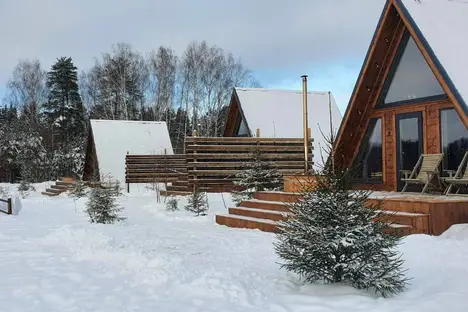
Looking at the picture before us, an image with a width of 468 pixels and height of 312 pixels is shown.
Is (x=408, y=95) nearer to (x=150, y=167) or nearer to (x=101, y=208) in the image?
(x=101, y=208)

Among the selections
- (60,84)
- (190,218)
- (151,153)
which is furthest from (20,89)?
(190,218)

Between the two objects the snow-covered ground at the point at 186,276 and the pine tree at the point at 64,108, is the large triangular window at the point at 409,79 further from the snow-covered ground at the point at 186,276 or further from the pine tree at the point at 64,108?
the pine tree at the point at 64,108


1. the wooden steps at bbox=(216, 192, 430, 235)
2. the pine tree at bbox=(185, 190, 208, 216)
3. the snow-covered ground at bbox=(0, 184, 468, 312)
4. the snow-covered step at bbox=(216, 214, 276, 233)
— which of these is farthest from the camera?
the pine tree at bbox=(185, 190, 208, 216)

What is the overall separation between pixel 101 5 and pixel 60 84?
30.4 meters

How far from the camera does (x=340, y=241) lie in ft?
15.8

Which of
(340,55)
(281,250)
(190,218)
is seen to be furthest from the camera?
(340,55)

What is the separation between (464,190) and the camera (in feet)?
31.2

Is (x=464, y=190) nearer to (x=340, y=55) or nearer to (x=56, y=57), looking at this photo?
(x=340, y=55)

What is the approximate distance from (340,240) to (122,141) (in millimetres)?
23264

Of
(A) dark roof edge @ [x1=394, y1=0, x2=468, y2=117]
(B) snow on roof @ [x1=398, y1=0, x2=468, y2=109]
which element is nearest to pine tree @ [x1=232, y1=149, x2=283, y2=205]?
(A) dark roof edge @ [x1=394, y1=0, x2=468, y2=117]

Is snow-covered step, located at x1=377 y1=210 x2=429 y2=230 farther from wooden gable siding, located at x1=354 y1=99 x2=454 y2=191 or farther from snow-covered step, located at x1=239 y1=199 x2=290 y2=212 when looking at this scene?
wooden gable siding, located at x1=354 y1=99 x2=454 y2=191

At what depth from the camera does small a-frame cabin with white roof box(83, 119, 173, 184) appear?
1000 inches

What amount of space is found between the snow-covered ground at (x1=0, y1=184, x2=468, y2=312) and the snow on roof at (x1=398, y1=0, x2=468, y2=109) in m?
3.24

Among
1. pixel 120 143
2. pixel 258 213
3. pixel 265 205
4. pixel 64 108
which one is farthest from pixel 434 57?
pixel 64 108
